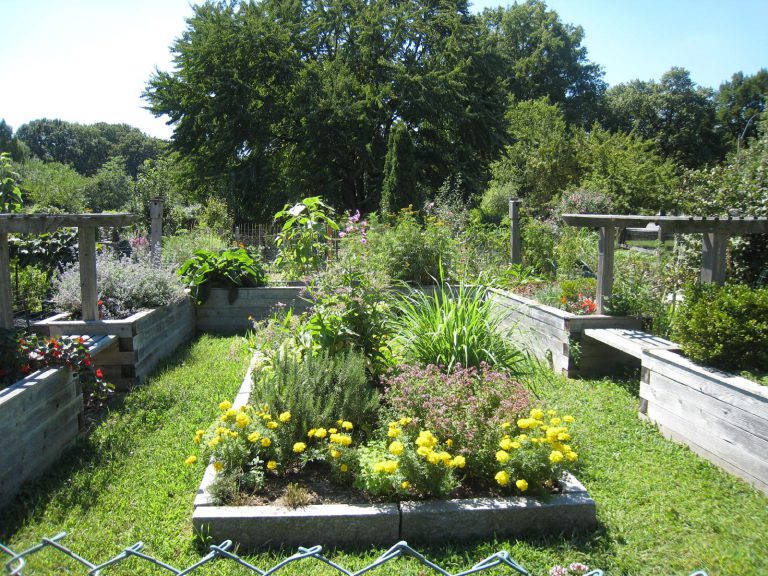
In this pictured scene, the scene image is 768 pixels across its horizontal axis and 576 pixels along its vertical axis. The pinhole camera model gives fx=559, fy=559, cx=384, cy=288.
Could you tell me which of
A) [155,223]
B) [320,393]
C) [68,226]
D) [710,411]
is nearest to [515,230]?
[710,411]

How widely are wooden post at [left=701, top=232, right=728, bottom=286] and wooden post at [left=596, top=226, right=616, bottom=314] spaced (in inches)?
38.1

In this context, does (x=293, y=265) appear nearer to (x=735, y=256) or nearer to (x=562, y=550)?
(x=562, y=550)

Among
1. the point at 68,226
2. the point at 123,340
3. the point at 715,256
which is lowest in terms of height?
the point at 123,340

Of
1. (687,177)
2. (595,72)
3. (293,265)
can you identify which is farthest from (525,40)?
(293,265)

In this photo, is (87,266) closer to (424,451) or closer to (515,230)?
(424,451)

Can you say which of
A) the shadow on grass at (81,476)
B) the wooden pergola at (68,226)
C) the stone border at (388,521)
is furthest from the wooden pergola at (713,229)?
the wooden pergola at (68,226)

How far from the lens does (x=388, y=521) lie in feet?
8.79

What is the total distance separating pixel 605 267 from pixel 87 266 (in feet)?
15.8

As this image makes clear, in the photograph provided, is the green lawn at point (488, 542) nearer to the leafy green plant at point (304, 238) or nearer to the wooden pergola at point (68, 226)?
the wooden pergola at point (68, 226)

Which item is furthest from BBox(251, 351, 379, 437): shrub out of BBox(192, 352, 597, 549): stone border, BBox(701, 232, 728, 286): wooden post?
BBox(701, 232, 728, 286): wooden post

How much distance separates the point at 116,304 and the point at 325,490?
3647 mm

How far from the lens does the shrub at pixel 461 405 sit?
3037mm

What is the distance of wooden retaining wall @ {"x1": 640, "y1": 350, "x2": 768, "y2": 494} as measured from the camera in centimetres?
314

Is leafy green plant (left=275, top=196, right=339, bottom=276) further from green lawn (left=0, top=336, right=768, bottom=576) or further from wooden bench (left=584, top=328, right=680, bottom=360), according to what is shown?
wooden bench (left=584, top=328, right=680, bottom=360)
